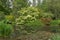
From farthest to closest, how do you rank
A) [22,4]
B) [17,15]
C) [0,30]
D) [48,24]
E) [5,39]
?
1. [22,4]
2. [17,15]
3. [48,24]
4. [0,30]
5. [5,39]

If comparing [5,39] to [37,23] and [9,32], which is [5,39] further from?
[37,23]

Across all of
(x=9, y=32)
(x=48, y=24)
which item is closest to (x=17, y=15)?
(x=48, y=24)

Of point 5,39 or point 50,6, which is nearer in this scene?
point 5,39

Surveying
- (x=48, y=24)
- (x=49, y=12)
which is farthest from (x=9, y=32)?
(x=49, y=12)

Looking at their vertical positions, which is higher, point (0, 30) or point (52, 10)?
point (0, 30)

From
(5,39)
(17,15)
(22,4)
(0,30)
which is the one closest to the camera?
Answer: (5,39)

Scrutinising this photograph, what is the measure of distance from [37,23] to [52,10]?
263 inches

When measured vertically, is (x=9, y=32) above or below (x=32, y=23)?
above

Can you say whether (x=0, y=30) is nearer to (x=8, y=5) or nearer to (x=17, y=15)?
(x=17, y=15)

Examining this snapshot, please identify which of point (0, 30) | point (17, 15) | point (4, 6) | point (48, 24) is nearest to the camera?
point (0, 30)

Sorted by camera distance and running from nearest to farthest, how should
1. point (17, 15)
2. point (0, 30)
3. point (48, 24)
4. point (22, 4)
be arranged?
point (0, 30) < point (48, 24) < point (17, 15) < point (22, 4)

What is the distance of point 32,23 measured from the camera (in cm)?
1952

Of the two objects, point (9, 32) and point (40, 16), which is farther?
point (40, 16)

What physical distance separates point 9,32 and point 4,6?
44.7 feet
